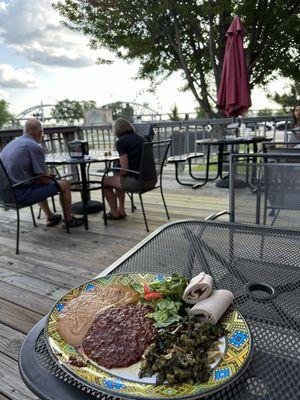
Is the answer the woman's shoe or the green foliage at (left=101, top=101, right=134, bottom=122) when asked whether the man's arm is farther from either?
the green foliage at (left=101, top=101, right=134, bottom=122)

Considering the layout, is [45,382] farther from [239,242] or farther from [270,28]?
[270,28]

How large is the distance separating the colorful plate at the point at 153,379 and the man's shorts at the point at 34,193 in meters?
2.62

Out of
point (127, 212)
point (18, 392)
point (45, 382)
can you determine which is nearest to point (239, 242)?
point (45, 382)

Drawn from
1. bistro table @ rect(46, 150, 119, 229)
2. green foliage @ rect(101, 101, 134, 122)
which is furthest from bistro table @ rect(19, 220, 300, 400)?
green foliage @ rect(101, 101, 134, 122)

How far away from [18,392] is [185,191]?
13.5 ft

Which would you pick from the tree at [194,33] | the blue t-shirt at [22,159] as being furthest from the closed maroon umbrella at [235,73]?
the blue t-shirt at [22,159]

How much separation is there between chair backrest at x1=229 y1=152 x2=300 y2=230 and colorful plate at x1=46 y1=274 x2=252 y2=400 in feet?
4.46

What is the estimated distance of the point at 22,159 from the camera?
3123 mm

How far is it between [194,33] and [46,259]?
9.05m

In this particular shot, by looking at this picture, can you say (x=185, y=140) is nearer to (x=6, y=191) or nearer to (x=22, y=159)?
(x=22, y=159)

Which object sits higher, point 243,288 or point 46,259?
point 243,288

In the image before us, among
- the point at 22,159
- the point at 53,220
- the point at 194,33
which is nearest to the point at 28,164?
the point at 22,159

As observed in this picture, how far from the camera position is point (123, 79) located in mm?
11844

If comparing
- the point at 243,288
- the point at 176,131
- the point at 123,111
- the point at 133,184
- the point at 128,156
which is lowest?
the point at 133,184
